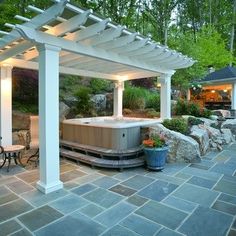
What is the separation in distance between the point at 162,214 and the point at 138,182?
1227 millimetres

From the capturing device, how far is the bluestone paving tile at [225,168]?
5.00m

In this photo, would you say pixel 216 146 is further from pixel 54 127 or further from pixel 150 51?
pixel 54 127

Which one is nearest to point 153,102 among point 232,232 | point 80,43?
point 80,43

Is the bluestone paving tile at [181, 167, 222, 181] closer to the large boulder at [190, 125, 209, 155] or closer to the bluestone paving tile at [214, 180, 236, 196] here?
the bluestone paving tile at [214, 180, 236, 196]

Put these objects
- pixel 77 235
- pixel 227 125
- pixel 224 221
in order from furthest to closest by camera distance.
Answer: pixel 227 125
pixel 224 221
pixel 77 235

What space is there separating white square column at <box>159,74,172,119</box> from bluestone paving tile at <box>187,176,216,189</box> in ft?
11.4

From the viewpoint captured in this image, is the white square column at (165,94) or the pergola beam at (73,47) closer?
the pergola beam at (73,47)

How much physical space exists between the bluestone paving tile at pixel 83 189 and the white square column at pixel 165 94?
4470 millimetres

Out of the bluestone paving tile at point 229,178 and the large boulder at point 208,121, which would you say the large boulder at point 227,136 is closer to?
the large boulder at point 208,121

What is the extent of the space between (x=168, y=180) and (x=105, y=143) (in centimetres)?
192

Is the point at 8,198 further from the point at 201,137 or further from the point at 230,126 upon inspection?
the point at 230,126

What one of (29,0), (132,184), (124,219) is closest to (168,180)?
(132,184)

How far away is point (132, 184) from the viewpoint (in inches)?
164

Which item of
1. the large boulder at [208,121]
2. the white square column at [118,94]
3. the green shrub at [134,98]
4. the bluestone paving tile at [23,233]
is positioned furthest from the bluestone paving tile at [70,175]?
the green shrub at [134,98]
